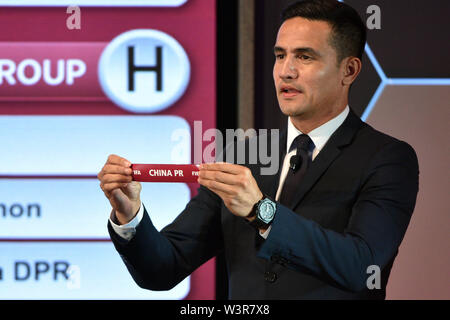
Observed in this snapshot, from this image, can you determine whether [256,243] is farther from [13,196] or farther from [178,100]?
[13,196]

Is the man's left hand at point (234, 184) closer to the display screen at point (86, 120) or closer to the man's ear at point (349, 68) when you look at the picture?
the man's ear at point (349, 68)

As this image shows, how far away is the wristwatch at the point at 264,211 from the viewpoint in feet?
5.46

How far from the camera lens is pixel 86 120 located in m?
3.11

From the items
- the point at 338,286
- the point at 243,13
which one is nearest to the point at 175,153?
the point at 243,13

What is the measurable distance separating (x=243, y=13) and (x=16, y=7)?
1.06 m

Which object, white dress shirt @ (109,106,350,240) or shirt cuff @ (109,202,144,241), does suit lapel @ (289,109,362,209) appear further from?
shirt cuff @ (109,202,144,241)

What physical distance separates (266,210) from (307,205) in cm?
29

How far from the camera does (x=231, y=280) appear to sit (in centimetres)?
203

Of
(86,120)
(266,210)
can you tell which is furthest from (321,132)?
(86,120)

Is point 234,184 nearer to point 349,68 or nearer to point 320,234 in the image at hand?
point 320,234

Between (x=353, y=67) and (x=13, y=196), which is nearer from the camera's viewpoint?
(x=353, y=67)

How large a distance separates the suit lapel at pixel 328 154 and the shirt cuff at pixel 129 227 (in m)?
0.44

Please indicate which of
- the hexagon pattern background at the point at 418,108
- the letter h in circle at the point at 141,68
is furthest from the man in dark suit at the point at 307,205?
the letter h in circle at the point at 141,68

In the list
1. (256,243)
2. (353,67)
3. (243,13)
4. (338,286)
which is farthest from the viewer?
(243,13)
